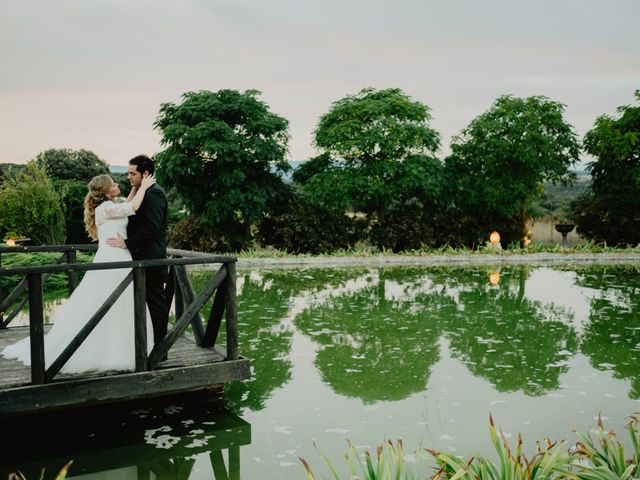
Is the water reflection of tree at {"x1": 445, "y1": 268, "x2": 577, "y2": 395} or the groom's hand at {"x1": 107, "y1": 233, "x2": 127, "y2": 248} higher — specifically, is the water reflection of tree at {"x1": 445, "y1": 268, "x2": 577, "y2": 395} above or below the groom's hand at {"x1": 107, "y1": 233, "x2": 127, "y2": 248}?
below

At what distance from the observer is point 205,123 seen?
1006 inches

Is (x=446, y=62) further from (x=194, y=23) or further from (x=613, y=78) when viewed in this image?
(x=194, y=23)

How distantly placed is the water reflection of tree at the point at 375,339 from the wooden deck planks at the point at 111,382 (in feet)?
5.60

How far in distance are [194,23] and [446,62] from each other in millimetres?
9991

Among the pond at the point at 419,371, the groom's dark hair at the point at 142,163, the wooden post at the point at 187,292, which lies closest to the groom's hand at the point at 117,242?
the groom's dark hair at the point at 142,163

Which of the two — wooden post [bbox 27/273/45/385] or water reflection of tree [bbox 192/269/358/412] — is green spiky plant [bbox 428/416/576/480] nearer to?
water reflection of tree [bbox 192/269/358/412]

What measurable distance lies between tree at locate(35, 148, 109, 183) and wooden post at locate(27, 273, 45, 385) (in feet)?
137

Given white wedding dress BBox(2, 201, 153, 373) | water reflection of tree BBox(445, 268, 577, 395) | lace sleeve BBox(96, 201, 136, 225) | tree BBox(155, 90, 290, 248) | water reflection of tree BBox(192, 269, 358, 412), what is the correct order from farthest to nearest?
tree BBox(155, 90, 290, 248) → water reflection of tree BBox(445, 268, 577, 395) → water reflection of tree BBox(192, 269, 358, 412) → lace sleeve BBox(96, 201, 136, 225) → white wedding dress BBox(2, 201, 153, 373)

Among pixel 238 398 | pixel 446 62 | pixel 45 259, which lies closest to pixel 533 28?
pixel 446 62

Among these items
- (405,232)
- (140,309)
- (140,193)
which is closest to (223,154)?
(405,232)

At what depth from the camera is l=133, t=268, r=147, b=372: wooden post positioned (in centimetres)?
627

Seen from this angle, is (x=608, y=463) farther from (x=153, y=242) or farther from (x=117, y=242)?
(x=117, y=242)

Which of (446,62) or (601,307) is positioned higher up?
(446,62)

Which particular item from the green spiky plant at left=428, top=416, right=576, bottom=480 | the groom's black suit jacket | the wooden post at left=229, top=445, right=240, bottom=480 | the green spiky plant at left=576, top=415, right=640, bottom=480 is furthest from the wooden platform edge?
the green spiky plant at left=576, top=415, right=640, bottom=480
